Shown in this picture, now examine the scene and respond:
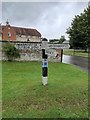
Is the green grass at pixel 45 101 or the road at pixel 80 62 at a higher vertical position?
the road at pixel 80 62

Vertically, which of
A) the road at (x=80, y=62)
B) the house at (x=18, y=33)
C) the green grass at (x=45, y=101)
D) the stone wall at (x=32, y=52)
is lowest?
the green grass at (x=45, y=101)

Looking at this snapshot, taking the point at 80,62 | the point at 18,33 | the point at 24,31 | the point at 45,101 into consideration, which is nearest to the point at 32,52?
the point at 80,62

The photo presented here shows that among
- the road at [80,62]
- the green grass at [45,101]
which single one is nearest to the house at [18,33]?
the road at [80,62]

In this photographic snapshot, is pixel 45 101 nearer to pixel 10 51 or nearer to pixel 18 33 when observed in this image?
pixel 10 51

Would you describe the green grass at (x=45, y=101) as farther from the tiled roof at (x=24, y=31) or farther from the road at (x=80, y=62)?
the tiled roof at (x=24, y=31)

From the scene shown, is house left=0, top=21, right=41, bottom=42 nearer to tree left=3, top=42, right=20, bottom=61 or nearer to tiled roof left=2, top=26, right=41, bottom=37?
tiled roof left=2, top=26, right=41, bottom=37

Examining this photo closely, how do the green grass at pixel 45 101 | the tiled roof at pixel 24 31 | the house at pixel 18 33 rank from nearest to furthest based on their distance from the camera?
the green grass at pixel 45 101 → the house at pixel 18 33 → the tiled roof at pixel 24 31

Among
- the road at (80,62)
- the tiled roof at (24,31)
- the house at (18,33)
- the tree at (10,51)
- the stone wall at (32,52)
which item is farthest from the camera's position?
the tiled roof at (24,31)

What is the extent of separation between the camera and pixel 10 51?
1897 cm

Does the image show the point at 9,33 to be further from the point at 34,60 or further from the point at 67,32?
the point at 34,60

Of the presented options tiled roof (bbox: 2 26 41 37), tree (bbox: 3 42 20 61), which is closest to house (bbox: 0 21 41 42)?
tiled roof (bbox: 2 26 41 37)

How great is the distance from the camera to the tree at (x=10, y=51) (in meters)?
19.0

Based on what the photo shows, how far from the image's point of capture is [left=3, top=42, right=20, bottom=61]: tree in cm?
1895

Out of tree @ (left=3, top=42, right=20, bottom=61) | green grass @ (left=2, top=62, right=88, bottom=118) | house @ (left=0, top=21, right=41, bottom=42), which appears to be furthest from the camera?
house @ (left=0, top=21, right=41, bottom=42)
